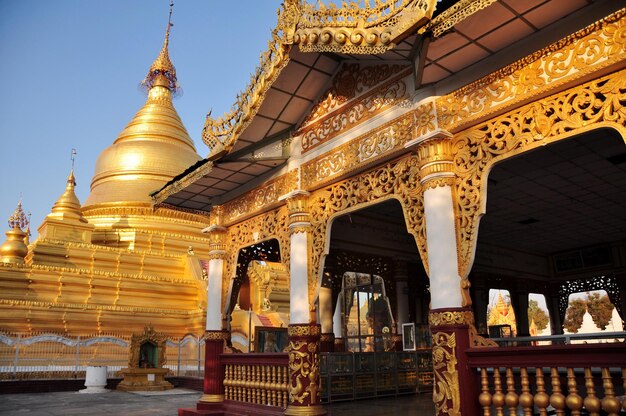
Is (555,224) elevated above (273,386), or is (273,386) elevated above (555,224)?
(555,224)

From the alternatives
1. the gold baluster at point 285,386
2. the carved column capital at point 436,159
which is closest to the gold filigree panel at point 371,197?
the carved column capital at point 436,159

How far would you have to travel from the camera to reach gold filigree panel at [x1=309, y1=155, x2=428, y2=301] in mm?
6258

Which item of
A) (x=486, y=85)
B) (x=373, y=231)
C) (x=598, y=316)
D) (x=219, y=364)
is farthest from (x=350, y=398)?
(x=598, y=316)

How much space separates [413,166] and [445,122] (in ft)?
2.30

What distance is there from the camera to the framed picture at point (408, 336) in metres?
12.0

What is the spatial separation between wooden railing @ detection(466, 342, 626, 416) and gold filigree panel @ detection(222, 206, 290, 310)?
4.09 m

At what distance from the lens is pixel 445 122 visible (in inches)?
238

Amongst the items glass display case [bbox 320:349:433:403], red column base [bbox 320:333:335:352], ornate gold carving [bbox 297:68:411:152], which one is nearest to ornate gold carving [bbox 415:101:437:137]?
ornate gold carving [bbox 297:68:411:152]

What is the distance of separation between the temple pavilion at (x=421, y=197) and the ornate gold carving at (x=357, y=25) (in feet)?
0.08

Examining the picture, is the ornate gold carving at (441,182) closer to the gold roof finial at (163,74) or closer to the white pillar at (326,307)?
the white pillar at (326,307)

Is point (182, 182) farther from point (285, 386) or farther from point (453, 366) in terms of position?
point (453, 366)

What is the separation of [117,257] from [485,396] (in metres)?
21.0

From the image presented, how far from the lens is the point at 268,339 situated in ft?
45.9

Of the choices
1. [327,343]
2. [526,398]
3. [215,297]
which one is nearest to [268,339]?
[327,343]
